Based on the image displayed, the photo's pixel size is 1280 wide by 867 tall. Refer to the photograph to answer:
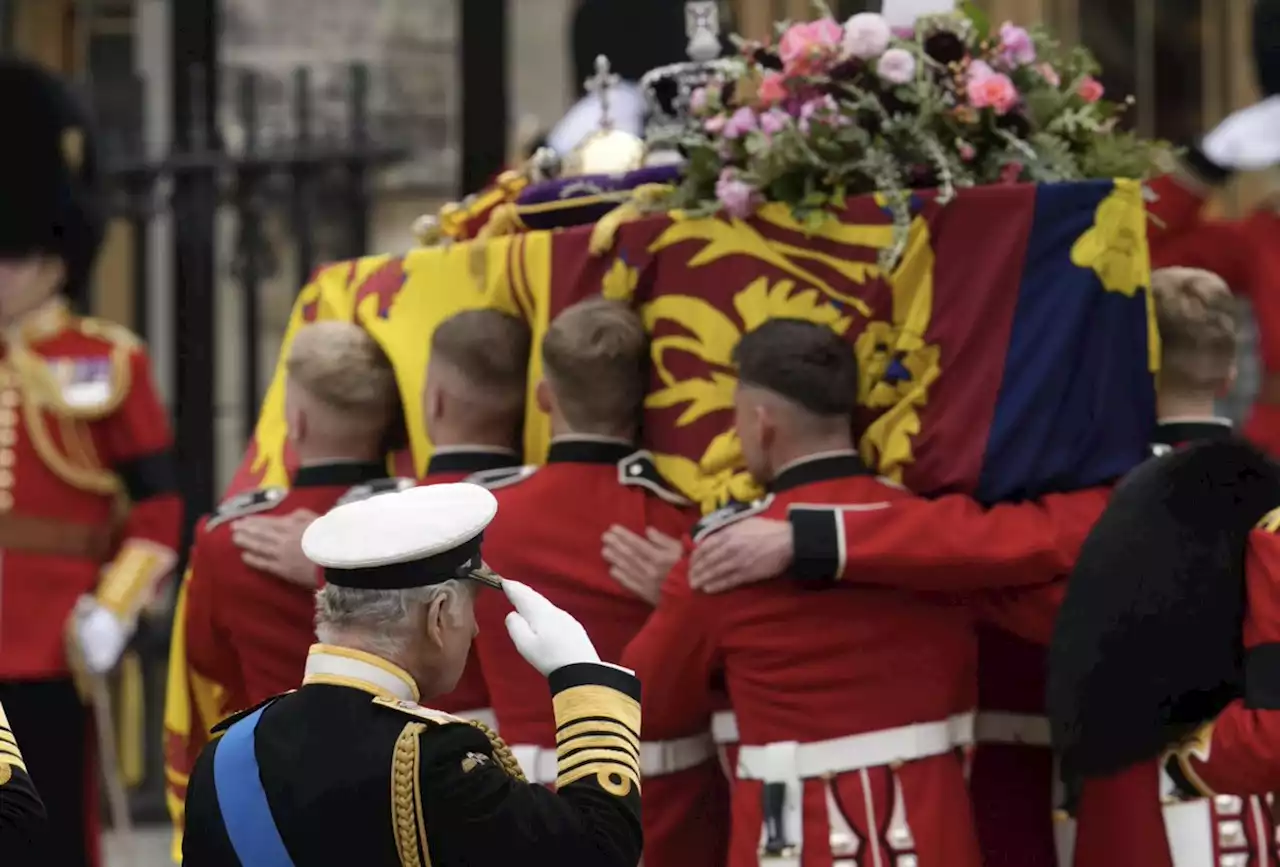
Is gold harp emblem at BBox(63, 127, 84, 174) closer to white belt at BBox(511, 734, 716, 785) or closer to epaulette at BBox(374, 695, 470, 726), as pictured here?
white belt at BBox(511, 734, 716, 785)

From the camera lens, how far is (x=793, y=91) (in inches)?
165

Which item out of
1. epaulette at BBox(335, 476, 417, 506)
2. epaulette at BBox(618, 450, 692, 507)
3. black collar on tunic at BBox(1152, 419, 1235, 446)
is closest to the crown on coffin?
epaulette at BBox(618, 450, 692, 507)

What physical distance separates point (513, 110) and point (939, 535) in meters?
6.20

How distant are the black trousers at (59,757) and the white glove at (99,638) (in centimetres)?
13

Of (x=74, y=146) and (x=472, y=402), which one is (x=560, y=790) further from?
(x=74, y=146)

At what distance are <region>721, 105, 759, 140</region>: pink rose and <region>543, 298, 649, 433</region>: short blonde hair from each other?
0.39m

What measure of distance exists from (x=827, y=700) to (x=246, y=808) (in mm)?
1368

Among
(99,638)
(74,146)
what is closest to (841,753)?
(99,638)

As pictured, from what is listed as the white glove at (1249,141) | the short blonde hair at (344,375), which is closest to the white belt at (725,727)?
the short blonde hair at (344,375)

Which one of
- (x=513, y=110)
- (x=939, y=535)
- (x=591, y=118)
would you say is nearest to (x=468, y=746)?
(x=939, y=535)

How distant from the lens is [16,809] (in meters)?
3.04

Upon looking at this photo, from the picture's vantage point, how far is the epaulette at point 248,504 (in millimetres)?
4668

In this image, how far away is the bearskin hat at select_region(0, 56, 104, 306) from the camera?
641cm

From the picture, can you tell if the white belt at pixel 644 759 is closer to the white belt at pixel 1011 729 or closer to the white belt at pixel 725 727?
the white belt at pixel 725 727
